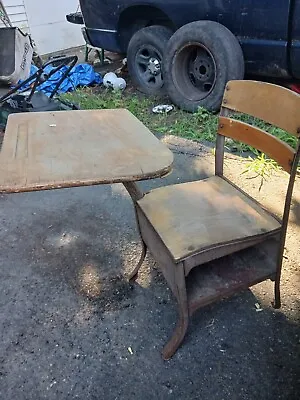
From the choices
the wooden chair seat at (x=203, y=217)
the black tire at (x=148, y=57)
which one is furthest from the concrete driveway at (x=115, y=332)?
the black tire at (x=148, y=57)

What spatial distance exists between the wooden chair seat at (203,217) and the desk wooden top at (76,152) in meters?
0.27

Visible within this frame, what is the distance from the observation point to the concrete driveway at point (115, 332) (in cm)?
154

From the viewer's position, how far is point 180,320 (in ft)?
5.14

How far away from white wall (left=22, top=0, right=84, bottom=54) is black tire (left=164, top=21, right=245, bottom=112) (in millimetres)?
4084

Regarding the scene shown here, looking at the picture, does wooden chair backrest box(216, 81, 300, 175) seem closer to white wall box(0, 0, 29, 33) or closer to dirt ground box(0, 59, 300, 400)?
dirt ground box(0, 59, 300, 400)

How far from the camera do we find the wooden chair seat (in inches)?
57.9

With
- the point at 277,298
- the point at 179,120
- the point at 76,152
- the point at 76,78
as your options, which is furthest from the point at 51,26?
the point at 277,298

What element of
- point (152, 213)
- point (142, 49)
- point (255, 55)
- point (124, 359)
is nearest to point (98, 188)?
point (152, 213)

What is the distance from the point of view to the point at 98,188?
2.88 m

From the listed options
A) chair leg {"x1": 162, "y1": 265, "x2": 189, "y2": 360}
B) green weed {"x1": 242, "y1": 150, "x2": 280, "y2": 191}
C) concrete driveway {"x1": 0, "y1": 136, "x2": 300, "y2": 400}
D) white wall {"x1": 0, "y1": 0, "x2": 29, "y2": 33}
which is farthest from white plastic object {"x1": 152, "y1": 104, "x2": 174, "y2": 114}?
white wall {"x1": 0, "y1": 0, "x2": 29, "y2": 33}

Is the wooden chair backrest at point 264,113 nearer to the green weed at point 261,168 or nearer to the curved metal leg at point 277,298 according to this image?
the curved metal leg at point 277,298

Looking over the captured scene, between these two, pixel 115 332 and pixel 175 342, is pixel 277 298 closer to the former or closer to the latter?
pixel 175 342

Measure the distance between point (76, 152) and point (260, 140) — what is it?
789 mm

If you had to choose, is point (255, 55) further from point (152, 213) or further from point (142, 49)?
point (152, 213)
